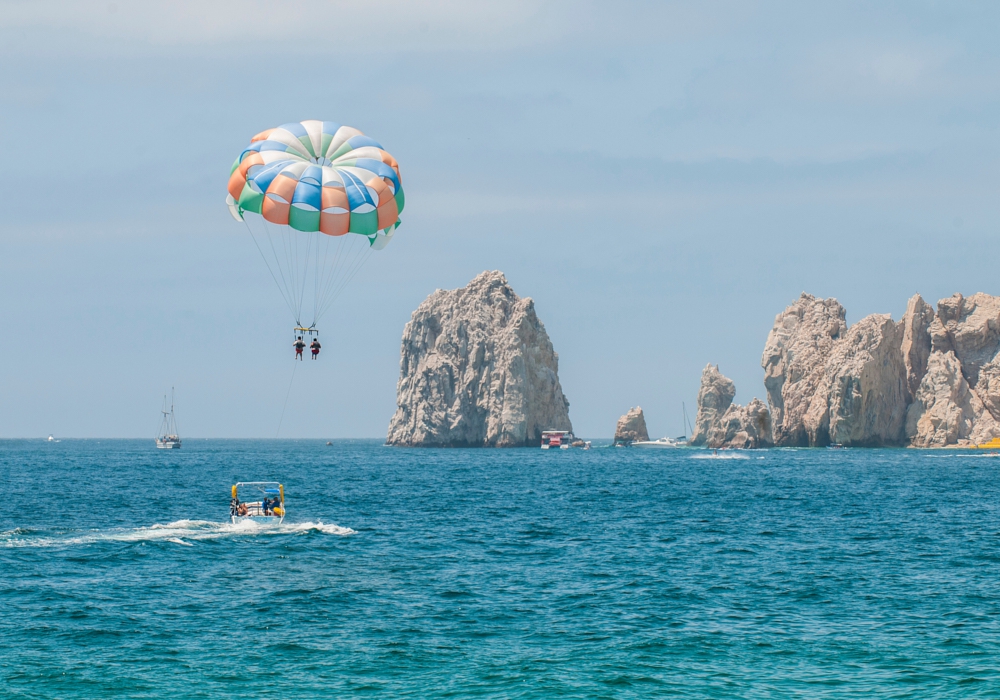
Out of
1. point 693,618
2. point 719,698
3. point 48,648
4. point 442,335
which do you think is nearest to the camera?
point 719,698

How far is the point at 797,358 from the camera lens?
171 m

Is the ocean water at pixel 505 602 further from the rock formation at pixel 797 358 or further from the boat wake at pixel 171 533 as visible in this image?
the rock formation at pixel 797 358

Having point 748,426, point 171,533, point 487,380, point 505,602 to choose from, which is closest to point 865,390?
point 748,426

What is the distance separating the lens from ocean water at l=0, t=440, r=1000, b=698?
2150 centimetres

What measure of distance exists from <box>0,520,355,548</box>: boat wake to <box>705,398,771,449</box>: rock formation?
13125cm

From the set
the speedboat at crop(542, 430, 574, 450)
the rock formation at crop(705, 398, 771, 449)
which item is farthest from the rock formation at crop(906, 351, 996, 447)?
the speedboat at crop(542, 430, 574, 450)

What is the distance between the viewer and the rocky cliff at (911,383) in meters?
150

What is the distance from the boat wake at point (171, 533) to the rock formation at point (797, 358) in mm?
130591

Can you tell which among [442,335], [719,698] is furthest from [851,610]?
[442,335]

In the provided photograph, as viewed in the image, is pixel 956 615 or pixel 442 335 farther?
pixel 442 335

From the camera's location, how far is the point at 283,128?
39.1 m

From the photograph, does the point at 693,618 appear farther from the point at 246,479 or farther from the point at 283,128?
the point at 246,479

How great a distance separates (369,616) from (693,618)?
28.4 ft

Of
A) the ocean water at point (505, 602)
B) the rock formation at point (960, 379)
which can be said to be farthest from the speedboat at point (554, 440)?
the ocean water at point (505, 602)
